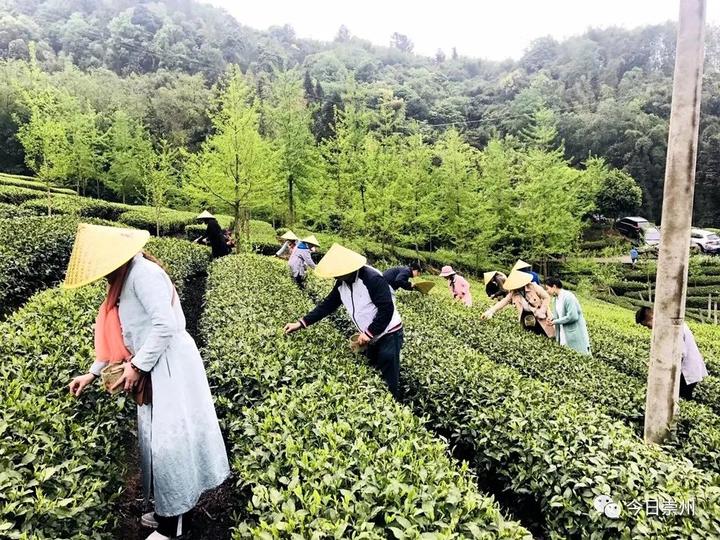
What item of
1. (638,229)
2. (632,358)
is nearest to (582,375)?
(632,358)

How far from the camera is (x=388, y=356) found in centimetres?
459

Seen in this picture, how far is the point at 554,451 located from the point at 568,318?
141 inches

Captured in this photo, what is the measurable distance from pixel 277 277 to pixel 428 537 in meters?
8.81

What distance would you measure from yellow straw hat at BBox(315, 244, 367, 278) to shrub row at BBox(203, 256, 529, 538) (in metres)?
0.72

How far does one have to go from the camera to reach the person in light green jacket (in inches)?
252

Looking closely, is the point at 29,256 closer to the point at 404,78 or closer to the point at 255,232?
the point at 255,232

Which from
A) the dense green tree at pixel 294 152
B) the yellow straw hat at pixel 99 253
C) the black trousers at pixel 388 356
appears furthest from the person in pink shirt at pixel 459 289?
the dense green tree at pixel 294 152

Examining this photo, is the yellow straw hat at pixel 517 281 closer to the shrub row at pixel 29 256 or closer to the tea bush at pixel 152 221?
the shrub row at pixel 29 256

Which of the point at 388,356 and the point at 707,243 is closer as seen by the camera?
the point at 388,356

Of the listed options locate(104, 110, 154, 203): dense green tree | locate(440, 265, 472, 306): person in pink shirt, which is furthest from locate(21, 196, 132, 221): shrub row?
locate(440, 265, 472, 306): person in pink shirt

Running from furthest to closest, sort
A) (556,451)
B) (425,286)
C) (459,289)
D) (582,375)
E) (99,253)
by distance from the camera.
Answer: (425,286) → (459,289) → (582,375) → (556,451) → (99,253)

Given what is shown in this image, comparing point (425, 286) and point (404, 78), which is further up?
point (404, 78)

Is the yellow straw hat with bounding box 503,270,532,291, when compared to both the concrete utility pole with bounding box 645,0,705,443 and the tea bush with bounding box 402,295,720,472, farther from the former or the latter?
the concrete utility pole with bounding box 645,0,705,443

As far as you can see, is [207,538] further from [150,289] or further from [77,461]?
[150,289]
